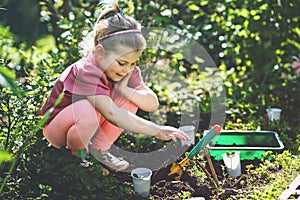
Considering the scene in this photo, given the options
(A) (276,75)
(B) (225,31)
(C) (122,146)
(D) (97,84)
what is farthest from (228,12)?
(D) (97,84)

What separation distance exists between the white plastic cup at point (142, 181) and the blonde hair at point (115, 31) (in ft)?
1.92

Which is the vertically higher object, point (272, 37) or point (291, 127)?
point (272, 37)

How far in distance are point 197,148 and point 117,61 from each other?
1.81ft

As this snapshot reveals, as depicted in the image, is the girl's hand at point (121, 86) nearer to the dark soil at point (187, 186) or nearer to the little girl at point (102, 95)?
the little girl at point (102, 95)

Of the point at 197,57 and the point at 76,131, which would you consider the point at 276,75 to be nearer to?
the point at 197,57

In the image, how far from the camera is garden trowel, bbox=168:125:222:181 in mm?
2832

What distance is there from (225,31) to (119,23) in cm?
144

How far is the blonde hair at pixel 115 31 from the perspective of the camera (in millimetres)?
2795

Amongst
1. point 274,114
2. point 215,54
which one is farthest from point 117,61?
point 215,54

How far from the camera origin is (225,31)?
4.11 meters

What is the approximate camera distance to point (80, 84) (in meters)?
2.77

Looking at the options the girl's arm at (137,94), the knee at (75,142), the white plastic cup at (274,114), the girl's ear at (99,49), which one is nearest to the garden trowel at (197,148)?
the girl's arm at (137,94)

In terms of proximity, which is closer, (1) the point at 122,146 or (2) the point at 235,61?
(1) the point at 122,146

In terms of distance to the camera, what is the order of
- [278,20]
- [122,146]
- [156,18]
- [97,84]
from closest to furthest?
[97,84] < [122,146] < [156,18] < [278,20]
